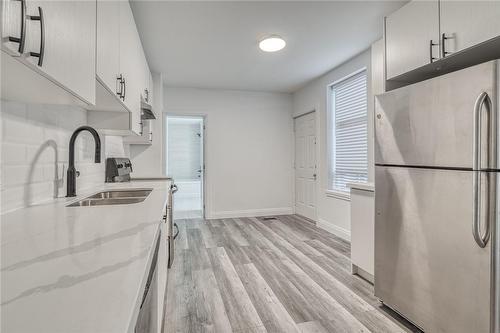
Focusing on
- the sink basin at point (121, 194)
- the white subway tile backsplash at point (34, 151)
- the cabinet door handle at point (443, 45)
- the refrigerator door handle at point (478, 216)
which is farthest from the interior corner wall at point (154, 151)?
the refrigerator door handle at point (478, 216)

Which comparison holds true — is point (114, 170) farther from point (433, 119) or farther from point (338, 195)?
point (338, 195)

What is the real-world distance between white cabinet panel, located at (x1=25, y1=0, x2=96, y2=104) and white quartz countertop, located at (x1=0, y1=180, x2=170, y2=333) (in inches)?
18.7

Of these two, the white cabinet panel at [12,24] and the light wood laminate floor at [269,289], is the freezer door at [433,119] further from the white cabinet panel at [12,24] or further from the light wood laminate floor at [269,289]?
the white cabinet panel at [12,24]

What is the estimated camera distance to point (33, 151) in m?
1.23

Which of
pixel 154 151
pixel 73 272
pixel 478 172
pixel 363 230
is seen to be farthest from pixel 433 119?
pixel 154 151

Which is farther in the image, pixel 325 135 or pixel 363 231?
pixel 325 135

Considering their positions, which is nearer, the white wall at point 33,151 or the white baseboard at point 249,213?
the white wall at point 33,151

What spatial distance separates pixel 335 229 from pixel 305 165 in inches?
57.5

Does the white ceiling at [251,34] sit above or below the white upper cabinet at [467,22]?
above

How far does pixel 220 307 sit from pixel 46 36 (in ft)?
6.43

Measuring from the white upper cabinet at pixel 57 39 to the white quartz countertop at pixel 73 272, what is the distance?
18.6 inches

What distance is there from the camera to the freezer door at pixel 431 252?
54.9 inches

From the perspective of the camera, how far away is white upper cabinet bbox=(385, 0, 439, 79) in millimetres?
1761

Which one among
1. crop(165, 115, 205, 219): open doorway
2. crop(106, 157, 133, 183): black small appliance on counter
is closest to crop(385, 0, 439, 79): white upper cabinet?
crop(106, 157, 133, 183): black small appliance on counter
